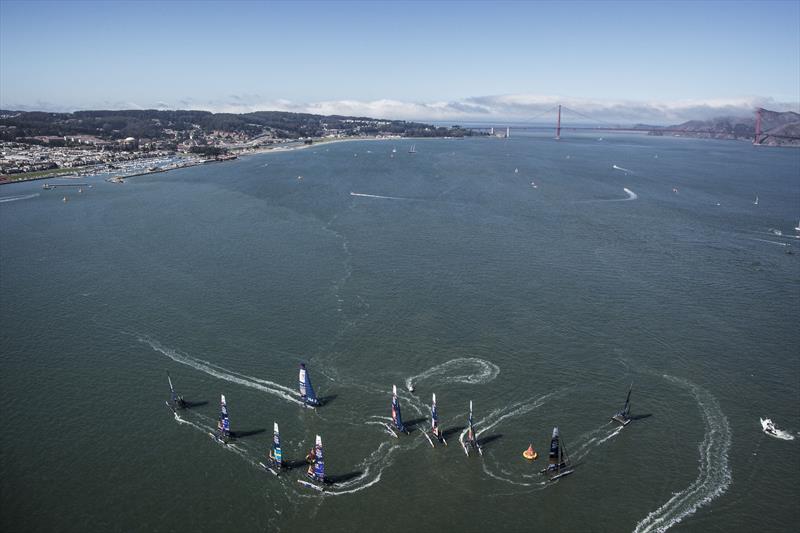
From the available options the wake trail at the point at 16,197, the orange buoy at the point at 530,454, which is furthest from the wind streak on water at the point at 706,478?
the wake trail at the point at 16,197

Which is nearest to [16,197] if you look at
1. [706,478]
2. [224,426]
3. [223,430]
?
[223,430]

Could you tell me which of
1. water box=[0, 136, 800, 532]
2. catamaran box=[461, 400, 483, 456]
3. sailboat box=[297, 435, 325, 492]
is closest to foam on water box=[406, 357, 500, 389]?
water box=[0, 136, 800, 532]

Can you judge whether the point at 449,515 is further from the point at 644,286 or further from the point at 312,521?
the point at 644,286

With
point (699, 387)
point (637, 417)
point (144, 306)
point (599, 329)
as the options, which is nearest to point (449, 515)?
point (637, 417)

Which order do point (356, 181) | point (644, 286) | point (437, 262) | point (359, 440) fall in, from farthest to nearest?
point (356, 181), point (437, 262), point (644, 286), point (359, 440)

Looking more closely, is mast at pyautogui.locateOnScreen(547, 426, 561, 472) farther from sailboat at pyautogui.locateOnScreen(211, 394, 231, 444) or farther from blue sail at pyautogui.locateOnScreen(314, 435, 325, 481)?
sailboat at pyautogui.locateOnScreen(211, 394, 231, 444)
